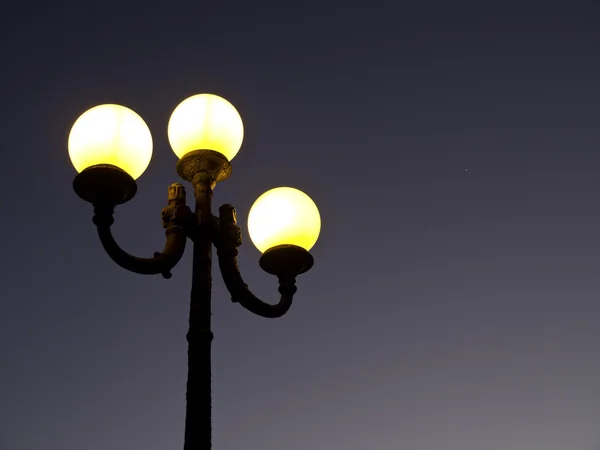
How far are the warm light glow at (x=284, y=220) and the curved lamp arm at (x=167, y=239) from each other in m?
0.65

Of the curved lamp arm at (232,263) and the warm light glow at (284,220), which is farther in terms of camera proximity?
the warm light glow at (284,220)

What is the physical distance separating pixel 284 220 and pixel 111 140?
1.33 m

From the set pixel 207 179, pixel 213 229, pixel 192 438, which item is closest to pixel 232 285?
pixel 213 229

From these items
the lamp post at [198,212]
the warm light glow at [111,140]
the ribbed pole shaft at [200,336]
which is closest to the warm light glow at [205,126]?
the lamp post at [198,212]

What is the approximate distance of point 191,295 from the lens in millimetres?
4551

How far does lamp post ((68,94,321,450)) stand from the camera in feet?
14.5

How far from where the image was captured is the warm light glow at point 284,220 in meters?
5.22

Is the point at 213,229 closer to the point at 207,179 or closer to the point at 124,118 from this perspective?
the point at 207,179

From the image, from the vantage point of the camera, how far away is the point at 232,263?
4.91 metres

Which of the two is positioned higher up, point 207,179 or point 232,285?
point 207,179

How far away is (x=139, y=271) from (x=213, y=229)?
0.59 meters

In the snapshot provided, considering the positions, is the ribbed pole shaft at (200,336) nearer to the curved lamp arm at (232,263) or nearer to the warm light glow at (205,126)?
the curved lamp arm at (232,263)

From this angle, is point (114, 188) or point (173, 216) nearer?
point (114, 188)

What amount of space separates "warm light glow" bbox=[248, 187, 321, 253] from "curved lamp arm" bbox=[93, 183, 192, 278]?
646 millimetres
